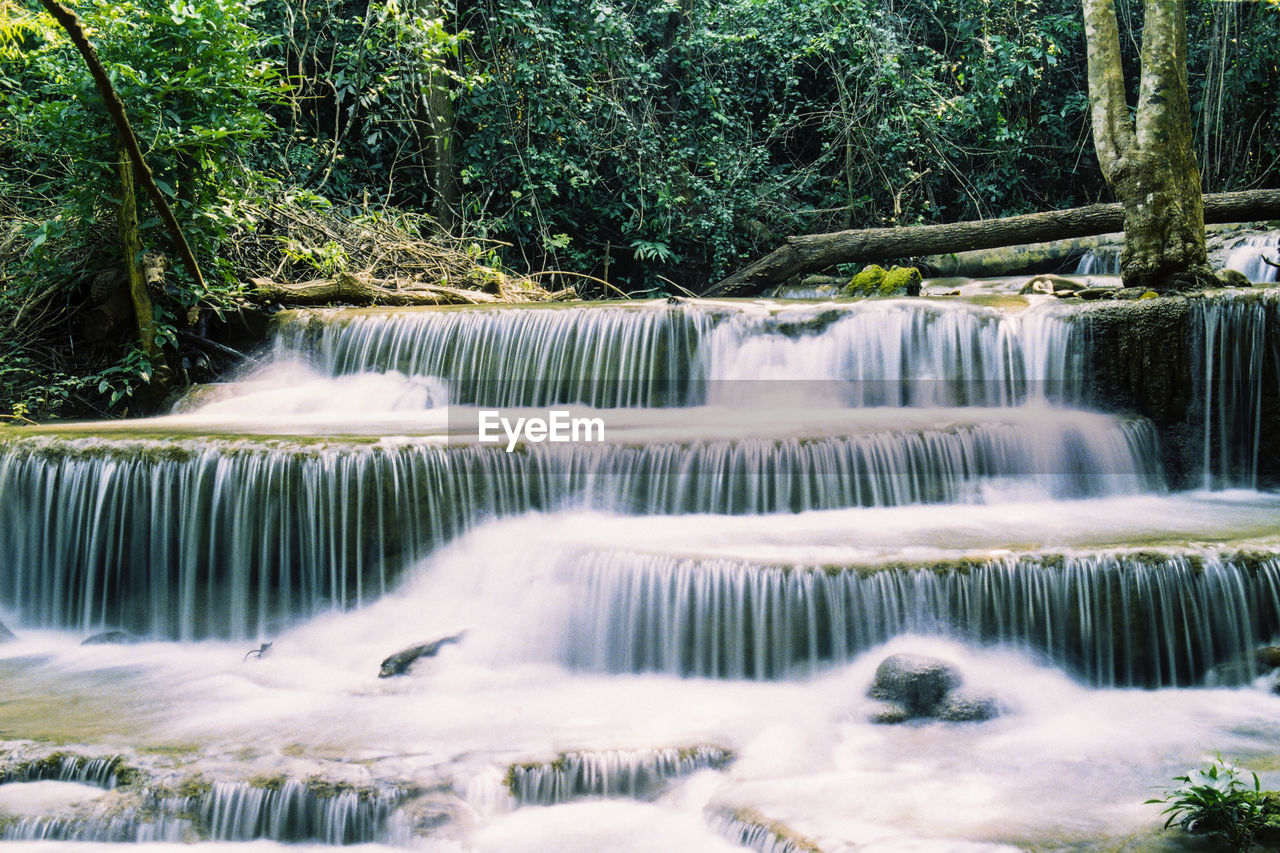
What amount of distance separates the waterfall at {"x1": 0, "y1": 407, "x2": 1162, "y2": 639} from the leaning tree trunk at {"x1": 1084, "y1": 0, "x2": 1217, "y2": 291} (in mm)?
2972

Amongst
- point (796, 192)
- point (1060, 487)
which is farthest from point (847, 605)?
point (796, 192)

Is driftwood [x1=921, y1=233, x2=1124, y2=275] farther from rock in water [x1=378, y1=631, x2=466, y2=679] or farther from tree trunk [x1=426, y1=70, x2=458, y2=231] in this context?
rock in water [x1=378, y1=631, x2=466, y2=679]

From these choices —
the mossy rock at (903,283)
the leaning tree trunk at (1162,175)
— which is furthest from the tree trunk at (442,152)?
the leaning tree trunk at (1162,175)

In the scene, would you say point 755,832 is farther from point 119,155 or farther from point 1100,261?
point 1100,261

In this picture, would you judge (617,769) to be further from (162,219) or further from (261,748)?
(162,219)

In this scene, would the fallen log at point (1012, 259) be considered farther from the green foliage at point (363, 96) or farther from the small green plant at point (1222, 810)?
the small green plant at point (1222, 810)

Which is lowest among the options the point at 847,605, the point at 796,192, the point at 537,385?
the point at 847,605

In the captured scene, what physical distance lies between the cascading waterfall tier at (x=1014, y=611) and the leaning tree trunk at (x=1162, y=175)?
11.9 feet

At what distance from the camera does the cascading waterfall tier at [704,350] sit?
7.30 meters

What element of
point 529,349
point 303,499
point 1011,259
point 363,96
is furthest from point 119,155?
point 1011,259

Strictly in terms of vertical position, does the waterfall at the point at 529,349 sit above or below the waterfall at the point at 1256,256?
below

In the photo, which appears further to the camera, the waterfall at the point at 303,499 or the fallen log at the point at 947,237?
the fallen log at the point at 947,237

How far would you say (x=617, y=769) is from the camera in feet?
12.5

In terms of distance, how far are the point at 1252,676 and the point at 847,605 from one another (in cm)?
188
